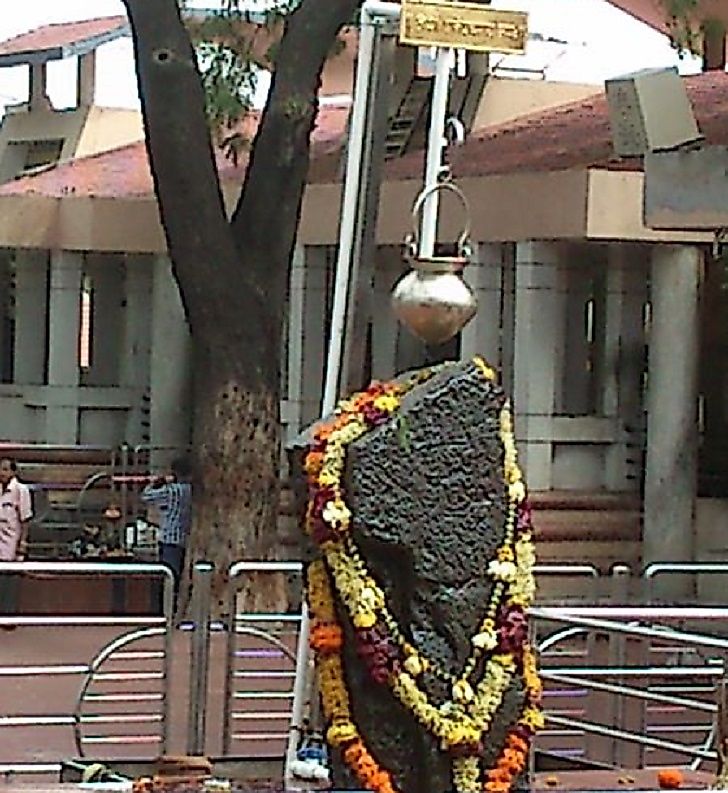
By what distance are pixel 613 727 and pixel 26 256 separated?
18551 mm

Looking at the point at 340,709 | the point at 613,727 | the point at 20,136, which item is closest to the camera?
the point at 340,709

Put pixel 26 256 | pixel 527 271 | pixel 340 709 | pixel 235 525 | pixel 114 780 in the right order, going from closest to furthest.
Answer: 1. pixel 340 709
2. pixel 114 780
3. pixel 235 525
4. pixel 527 271
5. pixel 26 256

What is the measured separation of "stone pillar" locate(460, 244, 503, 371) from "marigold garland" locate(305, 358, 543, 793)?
12.7 m

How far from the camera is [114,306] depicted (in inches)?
1110

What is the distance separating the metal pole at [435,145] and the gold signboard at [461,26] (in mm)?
77

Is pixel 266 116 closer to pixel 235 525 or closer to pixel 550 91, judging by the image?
pixel 235 525

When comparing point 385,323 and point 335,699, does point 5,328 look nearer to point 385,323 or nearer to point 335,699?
point 385,323

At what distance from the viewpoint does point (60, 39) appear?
33.7m

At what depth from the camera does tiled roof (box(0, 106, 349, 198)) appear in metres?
25.1

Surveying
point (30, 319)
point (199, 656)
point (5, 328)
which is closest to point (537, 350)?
point (199, 656)

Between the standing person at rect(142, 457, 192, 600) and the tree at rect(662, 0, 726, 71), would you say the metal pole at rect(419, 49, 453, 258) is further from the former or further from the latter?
the tree at rect(662, 0, 726, 71)

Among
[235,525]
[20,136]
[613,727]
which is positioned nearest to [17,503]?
[235,525]

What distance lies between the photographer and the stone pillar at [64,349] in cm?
2545

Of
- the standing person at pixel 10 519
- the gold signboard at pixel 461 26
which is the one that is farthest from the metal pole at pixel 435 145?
the standing person at pixel 10 519
